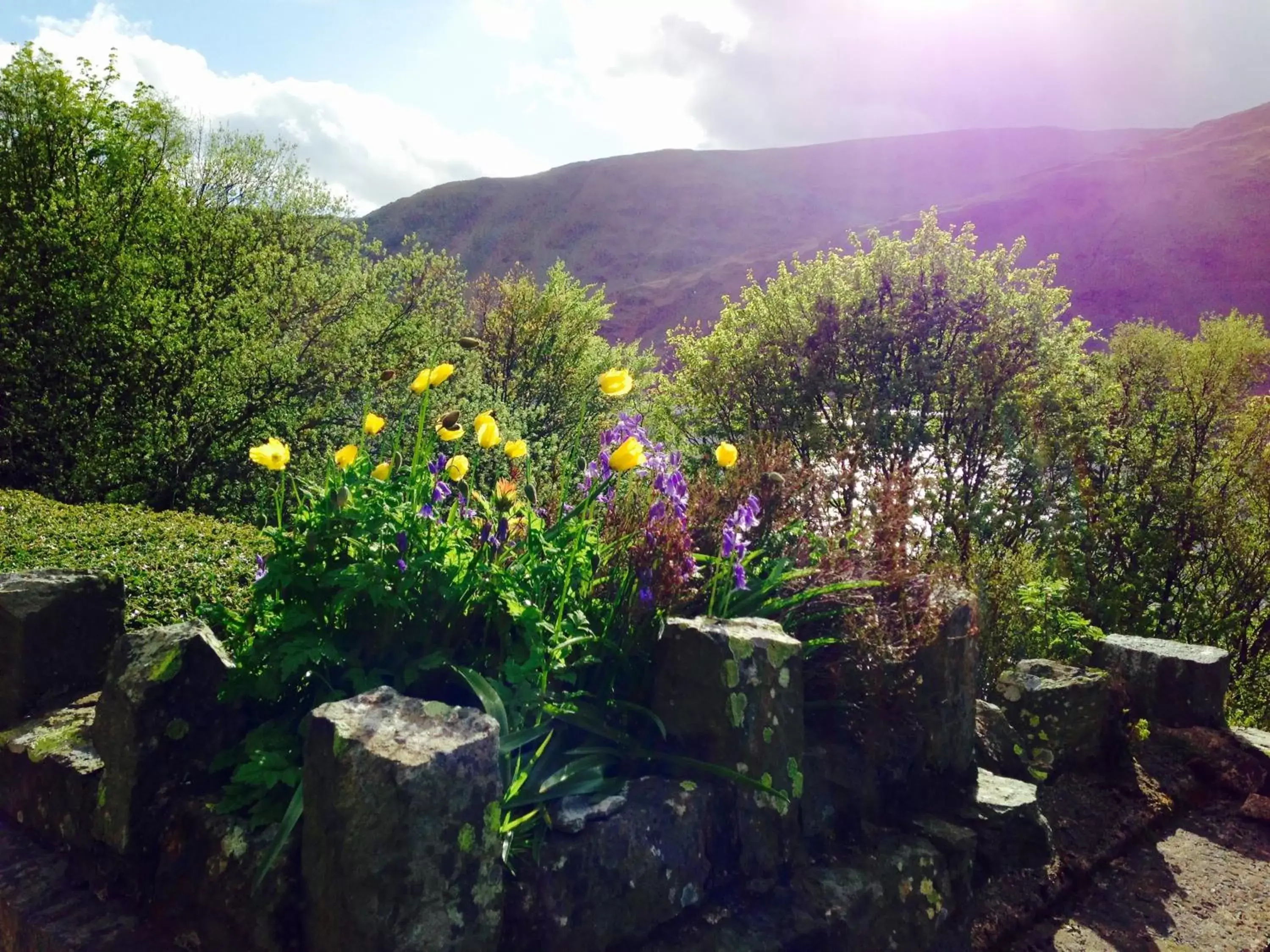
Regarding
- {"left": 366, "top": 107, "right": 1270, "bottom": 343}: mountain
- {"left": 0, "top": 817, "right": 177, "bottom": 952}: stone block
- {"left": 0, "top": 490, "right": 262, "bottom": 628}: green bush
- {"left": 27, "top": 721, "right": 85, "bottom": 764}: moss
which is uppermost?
{"left": 366, "top": 107, "right": 1270, "bottom": 343}: mountain

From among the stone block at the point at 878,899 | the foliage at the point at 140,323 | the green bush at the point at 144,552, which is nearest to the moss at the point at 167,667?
the green bush at the point at 144,552

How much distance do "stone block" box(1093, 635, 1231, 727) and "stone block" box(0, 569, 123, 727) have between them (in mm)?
4848

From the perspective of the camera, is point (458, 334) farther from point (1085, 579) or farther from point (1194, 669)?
point (1194, 669)

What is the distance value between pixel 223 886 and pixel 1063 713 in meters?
3.46

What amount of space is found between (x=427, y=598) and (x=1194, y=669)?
14.3 ft

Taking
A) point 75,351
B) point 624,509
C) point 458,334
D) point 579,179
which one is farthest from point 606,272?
point 624,509

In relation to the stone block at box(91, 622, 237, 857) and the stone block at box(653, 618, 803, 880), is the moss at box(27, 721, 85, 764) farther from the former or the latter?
the stone block at box(653, 618, 803, 880)

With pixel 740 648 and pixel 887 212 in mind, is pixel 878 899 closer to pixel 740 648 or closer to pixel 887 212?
pixel 740 648

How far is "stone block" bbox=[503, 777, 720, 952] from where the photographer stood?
1890mm

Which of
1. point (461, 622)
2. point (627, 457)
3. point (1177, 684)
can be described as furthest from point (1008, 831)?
point (1177, 684)

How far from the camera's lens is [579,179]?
4181 inches

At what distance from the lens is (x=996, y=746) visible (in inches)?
133

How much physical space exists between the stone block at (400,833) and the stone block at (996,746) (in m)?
2.26

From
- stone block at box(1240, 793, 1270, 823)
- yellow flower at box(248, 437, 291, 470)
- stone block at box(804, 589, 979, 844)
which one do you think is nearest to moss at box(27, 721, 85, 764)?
yellow flower at box(248, 437, 291, 470)
